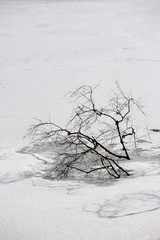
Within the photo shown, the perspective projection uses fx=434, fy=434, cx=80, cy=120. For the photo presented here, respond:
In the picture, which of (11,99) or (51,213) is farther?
(11,99)

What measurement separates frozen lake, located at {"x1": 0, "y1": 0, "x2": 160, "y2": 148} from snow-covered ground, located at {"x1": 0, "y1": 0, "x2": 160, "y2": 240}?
0.01m

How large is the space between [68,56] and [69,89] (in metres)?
1.30

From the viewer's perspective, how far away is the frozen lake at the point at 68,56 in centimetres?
478

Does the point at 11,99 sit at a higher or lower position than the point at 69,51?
lower

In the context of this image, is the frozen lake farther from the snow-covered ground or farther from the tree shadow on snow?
the tree shadow on snow

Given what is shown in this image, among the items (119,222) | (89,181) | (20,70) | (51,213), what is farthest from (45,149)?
(20,70)

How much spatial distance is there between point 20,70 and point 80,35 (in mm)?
1895

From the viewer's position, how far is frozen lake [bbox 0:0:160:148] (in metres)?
4.78

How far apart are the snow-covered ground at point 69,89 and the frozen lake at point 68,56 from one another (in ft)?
0.04

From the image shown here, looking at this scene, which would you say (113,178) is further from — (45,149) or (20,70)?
(20,70)

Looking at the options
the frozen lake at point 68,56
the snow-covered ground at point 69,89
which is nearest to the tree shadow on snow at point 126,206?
the snow-covered ground at point 69,89

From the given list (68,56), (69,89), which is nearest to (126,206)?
(69,89)

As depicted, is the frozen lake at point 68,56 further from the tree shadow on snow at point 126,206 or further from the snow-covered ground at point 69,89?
the tree shadow on snow at point 126,206

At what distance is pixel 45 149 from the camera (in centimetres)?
362
